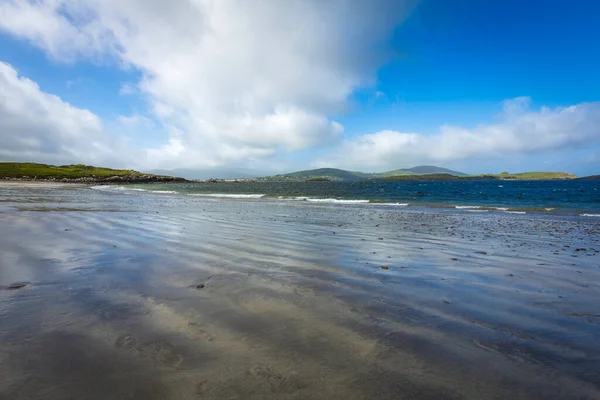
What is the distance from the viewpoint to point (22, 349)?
430 centimetres

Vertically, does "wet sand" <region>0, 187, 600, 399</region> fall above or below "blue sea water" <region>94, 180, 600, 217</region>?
below

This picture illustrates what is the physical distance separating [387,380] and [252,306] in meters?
3.10

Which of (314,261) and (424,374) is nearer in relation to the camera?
(424,374)

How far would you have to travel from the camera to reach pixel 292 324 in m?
5.38

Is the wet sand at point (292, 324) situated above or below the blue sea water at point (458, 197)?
below

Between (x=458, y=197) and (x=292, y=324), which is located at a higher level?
(x=458, y=197)

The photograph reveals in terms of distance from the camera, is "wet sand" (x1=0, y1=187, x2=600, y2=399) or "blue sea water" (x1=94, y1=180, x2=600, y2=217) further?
"blue sea water" (x1=94, y1=180, x2=600, y2=217)

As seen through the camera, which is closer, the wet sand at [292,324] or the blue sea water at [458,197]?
the wet sand at [292,324]

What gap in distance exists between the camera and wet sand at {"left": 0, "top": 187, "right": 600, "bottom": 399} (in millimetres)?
3748

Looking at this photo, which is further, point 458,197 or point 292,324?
point 458,197

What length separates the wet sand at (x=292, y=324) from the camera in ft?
12.3

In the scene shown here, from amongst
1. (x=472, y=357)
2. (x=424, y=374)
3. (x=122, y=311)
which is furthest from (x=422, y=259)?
(x=122, y=311)

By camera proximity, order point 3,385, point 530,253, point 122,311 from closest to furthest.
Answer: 1. point 3,385
2. point 122,311
3. point 530,253

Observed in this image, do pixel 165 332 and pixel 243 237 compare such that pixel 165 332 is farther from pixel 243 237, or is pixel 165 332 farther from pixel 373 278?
pixel 243 237
